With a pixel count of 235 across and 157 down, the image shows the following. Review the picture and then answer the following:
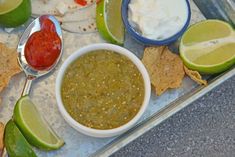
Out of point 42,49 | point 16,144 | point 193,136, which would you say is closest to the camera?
point 16,144

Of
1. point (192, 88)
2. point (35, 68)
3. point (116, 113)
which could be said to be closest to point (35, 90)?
point (35, 68)

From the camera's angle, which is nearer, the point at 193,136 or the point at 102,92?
the point at 102,92

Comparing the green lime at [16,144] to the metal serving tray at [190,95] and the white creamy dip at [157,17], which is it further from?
the white creamy dip at [157,17]

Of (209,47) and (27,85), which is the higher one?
(27,85)

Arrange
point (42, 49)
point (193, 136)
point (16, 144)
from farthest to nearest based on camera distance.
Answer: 1. point (193, 136)
2. point (42, 49)
3. point (16, 144)

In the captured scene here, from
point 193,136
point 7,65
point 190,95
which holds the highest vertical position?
point 7,65

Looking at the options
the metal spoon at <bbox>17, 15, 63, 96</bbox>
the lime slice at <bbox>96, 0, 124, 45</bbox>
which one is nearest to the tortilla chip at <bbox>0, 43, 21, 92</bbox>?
the metal spoon at <bbox>17, 15, 63, 96</bbox>

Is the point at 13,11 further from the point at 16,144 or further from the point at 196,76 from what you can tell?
the point at 196,76

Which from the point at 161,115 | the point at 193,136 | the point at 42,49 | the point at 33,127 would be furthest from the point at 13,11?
the point at 193,136
